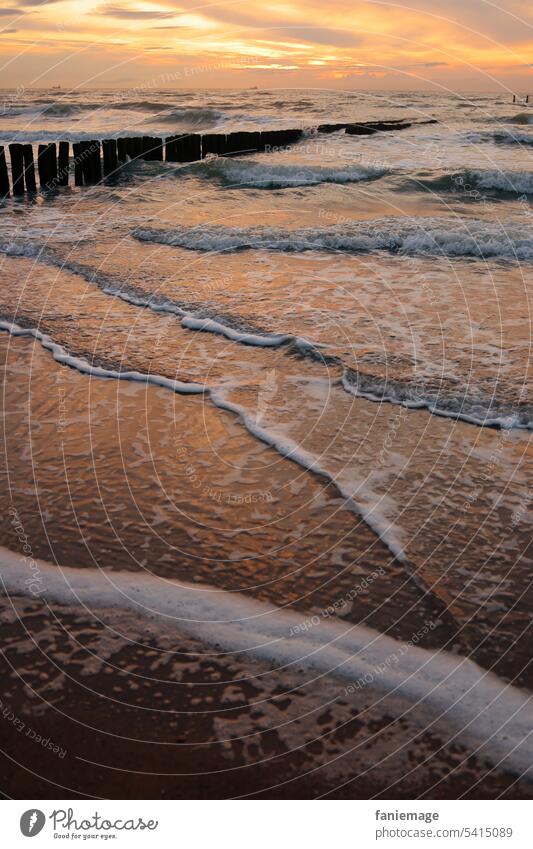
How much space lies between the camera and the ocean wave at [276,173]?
23594 millimetres

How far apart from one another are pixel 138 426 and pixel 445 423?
2.97 meters

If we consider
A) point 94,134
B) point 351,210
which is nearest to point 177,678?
point 351,210

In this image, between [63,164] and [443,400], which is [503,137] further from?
[443,400]

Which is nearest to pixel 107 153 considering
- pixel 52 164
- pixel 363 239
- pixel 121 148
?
pixel 121 148

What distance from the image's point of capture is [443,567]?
4.39m

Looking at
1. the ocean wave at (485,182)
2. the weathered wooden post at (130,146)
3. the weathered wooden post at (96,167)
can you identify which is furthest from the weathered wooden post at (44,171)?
the ocean wave at (485,182)

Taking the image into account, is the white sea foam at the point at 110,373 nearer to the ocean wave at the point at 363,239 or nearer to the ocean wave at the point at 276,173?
the ocean wave at the point at 363,239

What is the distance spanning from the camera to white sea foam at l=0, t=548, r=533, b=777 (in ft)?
10.9

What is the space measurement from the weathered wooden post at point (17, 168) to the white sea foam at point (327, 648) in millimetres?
21208

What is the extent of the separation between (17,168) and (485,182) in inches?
642

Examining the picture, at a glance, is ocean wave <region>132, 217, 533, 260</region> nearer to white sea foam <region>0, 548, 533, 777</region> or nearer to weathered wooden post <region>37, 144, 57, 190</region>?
white sea foam <region>0, 548, 533, 777</region>

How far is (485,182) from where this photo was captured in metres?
23.2

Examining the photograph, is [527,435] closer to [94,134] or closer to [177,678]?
[177,678]

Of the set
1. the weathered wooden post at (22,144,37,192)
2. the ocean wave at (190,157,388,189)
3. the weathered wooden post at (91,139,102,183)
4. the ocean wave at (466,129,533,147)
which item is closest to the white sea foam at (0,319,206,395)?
the ocean wave at (190,157,388,189)
